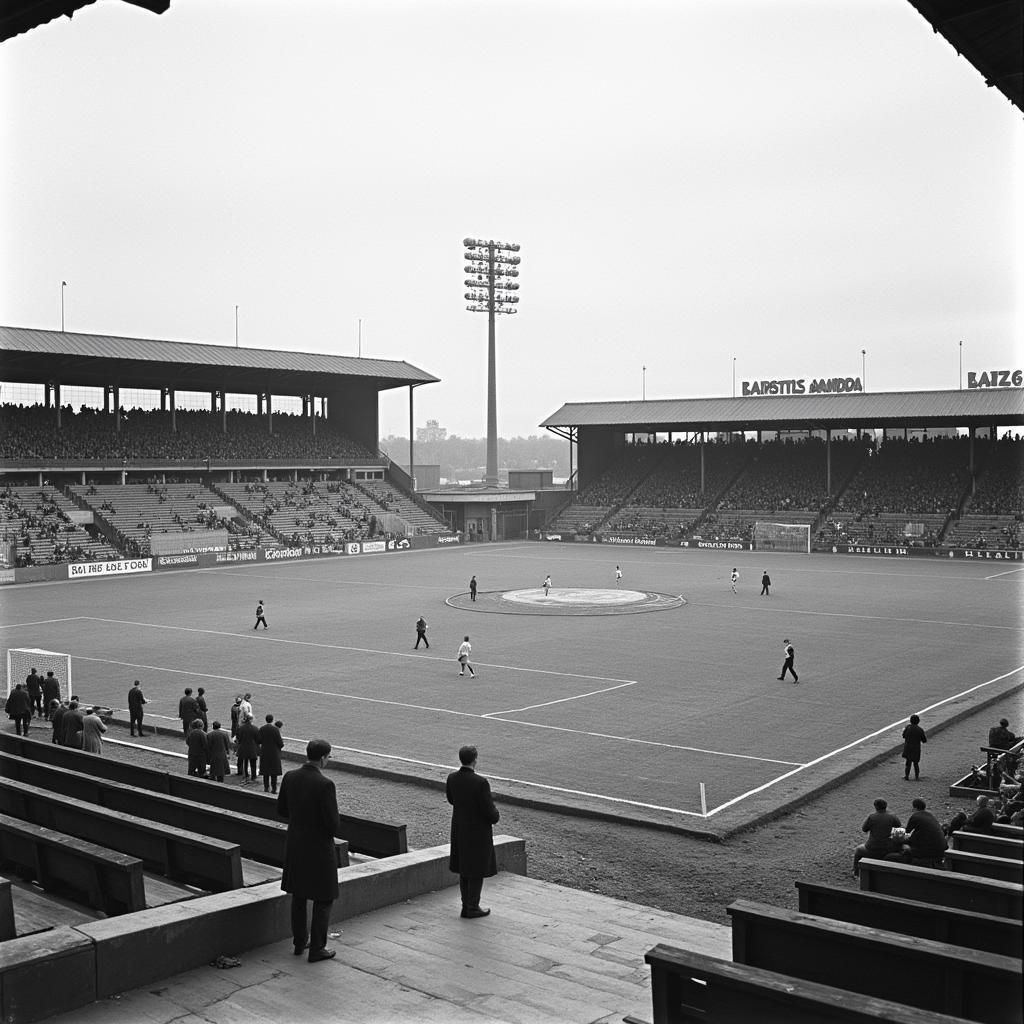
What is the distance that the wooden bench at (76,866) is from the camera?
9.26 m

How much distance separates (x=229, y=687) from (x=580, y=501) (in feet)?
235

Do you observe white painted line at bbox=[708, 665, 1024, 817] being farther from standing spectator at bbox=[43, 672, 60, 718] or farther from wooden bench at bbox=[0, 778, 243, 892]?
standing spectator at bbox=[43, 672, 60, 718]

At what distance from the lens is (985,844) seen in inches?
517

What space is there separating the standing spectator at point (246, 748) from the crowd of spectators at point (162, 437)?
2223 inches

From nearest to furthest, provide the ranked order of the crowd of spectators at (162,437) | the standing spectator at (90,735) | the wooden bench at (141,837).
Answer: the wooden bench at (141,837)
the standing spectator at (90,735)
the crowd of spectators at (162,437)

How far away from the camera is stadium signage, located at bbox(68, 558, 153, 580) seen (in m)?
66.2

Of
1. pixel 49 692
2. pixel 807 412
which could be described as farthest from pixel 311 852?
pixel 807 412

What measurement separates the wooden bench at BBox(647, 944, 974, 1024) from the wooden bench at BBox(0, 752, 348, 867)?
4.88 meters

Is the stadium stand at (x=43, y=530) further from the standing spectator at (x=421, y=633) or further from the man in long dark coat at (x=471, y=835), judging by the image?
the man in long dark coat at (x=471, y=835)

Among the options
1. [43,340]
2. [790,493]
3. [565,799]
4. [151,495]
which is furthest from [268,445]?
[565,799]

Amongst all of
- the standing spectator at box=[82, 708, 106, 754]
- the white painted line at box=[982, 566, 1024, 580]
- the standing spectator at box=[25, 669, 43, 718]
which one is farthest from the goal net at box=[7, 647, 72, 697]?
the white painted line at box=[982, 566, 1024, 580]

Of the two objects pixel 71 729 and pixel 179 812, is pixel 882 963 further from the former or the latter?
pixel 71 729

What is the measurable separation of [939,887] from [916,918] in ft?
7.59

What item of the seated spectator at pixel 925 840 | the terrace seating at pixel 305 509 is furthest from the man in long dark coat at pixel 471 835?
the terrace seating at pixel 305 509
